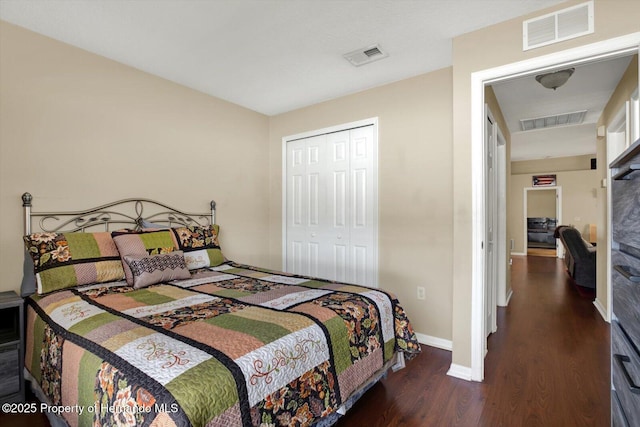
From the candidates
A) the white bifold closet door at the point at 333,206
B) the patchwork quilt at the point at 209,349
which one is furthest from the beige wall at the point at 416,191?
the patchwork quilt at the point at 209,349

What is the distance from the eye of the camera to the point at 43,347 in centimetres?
164

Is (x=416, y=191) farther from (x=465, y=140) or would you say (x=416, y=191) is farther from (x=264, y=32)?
(x=264, y=32)

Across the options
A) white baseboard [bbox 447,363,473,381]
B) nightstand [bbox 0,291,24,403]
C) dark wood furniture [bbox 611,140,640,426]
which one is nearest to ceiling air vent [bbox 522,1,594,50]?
dark wood furniture [bbox 611,140,640,426]

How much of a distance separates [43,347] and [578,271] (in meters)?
5.99

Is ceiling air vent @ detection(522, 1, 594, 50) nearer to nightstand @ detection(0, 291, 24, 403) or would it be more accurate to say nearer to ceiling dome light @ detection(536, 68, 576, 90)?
ceiling dome light @ detection(536, 68, 576, 90)

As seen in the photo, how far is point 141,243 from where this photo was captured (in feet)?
8.00

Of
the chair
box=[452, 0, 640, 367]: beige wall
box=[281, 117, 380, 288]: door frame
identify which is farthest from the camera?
the chair

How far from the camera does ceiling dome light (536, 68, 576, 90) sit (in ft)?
8.94

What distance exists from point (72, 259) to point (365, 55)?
2650 millimetres

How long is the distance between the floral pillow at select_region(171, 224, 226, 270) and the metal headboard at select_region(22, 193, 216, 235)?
352mm

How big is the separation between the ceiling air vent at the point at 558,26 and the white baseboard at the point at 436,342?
237 cm

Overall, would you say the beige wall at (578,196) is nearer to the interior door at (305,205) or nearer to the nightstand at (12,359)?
the interior door at (305,205)

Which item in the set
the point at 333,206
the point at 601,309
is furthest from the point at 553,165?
the point at 333,206

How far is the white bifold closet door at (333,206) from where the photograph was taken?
337 centimetres
